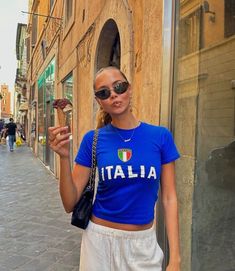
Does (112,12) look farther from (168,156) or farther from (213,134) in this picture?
(168,156)

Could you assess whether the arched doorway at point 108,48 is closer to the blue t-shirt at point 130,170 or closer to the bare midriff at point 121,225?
the blue t-shirt at point 130,170

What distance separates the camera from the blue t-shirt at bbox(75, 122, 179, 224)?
71.4 inches

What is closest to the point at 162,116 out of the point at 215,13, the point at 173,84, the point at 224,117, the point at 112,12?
the point at 173,84

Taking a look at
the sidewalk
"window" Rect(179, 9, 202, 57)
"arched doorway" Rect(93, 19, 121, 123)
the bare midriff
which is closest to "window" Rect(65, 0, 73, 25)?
"arched doorway" Rect(93, 19, 121, 123)

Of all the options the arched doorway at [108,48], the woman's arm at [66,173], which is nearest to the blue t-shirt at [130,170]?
the woman's arm at [66,173]

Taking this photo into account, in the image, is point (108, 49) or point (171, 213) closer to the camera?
point (171, 213)

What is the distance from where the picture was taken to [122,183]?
71.4 inches

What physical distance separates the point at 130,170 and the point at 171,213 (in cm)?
33

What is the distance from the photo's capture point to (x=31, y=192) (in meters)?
8.96

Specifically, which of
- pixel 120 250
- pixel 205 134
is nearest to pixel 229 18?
pixel 205 134

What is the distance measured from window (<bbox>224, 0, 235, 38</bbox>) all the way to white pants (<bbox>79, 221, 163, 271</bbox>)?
199cm

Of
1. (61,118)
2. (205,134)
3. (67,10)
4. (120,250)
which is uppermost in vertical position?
(67,10)

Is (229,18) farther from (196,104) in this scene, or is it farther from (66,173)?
(66,173)

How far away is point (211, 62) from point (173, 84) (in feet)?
1.31
